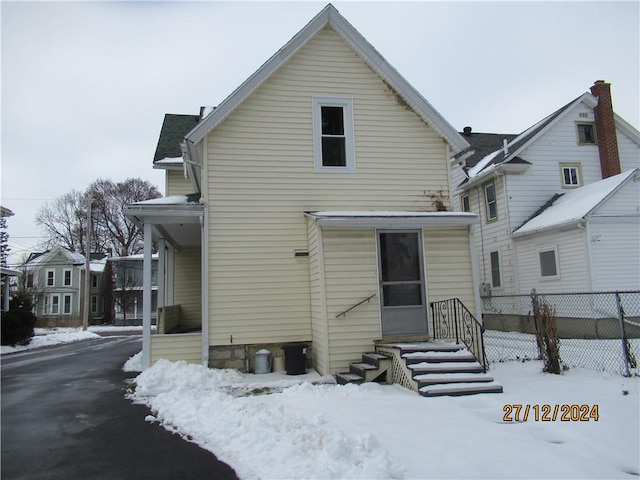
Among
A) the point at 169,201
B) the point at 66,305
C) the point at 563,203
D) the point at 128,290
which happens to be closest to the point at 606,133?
the point at 563,203

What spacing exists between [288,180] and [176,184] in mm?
5824

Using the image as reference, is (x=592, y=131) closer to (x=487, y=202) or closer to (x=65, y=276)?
(x=487, y=202)

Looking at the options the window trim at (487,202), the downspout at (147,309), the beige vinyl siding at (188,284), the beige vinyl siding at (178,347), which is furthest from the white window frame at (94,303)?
the beige vinyl siding at (178,347)

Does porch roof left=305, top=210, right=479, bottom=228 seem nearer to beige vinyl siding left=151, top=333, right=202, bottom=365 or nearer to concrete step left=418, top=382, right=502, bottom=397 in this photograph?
concrete step left=418, top=382, right=502, bottom=397

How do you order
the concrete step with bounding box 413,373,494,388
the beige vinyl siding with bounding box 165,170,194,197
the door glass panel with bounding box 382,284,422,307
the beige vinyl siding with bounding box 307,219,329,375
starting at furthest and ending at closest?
the beige vinyl siding with bounding box 165,170,194,197 < the door glass panel with bounding box 382,284,422,307 < the beige vinyl siding with bounding box 307,219,329,375 < the concrete step with bounding box 413,373,494,388

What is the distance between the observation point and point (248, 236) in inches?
409

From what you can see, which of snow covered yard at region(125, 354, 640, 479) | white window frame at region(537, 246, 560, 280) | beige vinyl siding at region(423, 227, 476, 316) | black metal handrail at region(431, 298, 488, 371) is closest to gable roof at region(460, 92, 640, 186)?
white window frame at region(537, 246, 560, 280)

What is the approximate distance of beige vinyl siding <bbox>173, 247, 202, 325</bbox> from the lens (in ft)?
48.0

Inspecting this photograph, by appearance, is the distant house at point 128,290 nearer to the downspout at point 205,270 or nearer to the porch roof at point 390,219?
the downspout at point 205,270

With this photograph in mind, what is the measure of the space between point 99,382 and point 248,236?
4.55 m

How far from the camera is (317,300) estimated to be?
9766 millimetres

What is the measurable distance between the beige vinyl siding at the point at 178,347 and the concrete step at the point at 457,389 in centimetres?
513

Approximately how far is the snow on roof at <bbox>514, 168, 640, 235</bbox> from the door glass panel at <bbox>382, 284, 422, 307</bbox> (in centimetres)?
800

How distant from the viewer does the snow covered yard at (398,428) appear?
439cm
